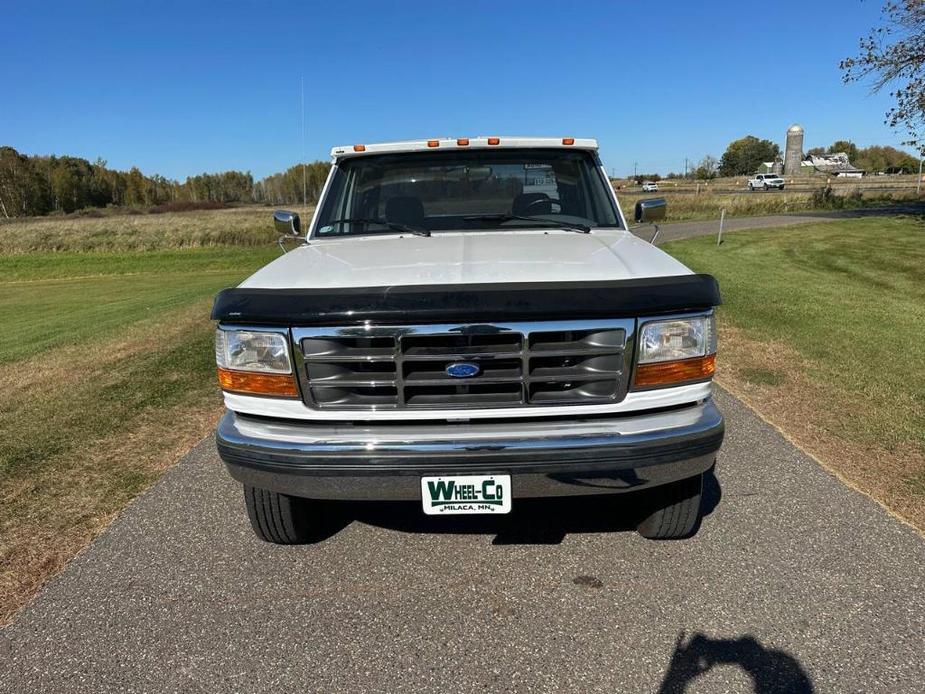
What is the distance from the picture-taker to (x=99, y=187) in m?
122

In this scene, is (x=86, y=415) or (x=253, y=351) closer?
(x=253, y=351)

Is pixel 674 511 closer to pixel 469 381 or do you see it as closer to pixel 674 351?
pixel 674 351

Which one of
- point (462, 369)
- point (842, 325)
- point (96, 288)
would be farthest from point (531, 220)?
point (96, 288)

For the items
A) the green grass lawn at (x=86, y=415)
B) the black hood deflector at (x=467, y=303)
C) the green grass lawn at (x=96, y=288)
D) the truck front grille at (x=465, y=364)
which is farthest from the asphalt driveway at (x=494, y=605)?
the green grass lawn at (x=96, y=288)

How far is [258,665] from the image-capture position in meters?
2.36

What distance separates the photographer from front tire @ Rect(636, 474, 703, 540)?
2.94m

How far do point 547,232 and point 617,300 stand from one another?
4.41 ft

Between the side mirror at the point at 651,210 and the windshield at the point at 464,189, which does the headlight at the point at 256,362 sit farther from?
the side mirror at the point at 651,210

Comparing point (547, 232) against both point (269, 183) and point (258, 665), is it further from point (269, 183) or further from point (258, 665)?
point (269, 183)

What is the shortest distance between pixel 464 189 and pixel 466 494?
2162 millimetres

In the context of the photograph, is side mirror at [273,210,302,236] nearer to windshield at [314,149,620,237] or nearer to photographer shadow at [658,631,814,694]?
windshield at [314,149,620,237]

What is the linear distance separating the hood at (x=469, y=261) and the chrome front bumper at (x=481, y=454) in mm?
578

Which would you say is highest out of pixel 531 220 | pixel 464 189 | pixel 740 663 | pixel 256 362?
pixel 464 189

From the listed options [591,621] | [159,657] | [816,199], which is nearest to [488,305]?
[591,621]
